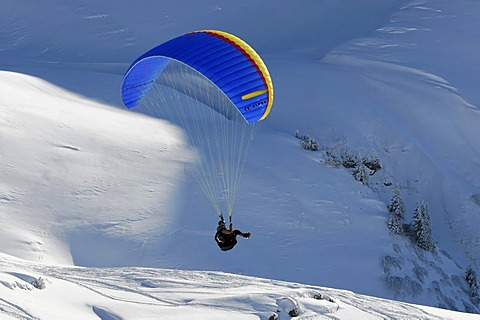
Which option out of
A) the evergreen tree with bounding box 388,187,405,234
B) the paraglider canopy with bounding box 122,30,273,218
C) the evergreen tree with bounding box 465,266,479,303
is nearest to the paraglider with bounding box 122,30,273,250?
the paraglider canopy with bounding box 122,30,273,218

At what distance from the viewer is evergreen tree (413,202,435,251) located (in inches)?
752

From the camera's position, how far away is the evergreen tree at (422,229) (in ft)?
62.6

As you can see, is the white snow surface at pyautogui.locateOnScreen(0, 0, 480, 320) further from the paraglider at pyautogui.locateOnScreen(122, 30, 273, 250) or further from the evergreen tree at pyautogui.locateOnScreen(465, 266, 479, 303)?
the paraglider at pyautogui.locateOnScreen(122, 30, 273, 250)

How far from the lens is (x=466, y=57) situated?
2897cm

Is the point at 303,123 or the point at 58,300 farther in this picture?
the point at 303,123

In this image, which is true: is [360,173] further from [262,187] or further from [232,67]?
[232,67]

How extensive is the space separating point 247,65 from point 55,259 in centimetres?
644

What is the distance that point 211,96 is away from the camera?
1008 inches

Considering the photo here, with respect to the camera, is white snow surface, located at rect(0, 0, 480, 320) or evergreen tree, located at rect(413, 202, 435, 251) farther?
evergreen tree, located at rect(413, 202, 435, 251)

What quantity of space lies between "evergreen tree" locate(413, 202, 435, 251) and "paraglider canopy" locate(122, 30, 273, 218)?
15.8 feet

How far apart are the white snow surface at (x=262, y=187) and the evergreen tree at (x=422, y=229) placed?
0.35 metres

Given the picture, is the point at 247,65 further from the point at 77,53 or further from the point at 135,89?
the point at 77,53

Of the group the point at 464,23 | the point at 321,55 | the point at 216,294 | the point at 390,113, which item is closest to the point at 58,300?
the point at 216,294

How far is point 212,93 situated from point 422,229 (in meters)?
9.68
